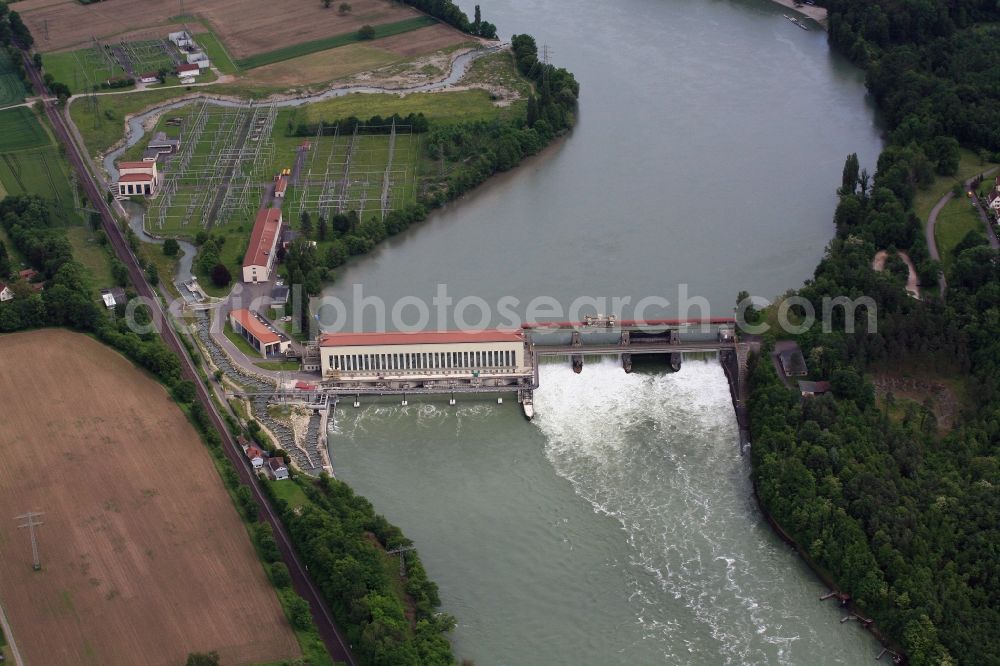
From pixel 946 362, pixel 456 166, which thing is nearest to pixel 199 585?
pixel 946 362

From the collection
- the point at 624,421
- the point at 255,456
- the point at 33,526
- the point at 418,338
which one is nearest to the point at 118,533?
the point at 33,526

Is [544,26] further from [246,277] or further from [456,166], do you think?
[246,277]

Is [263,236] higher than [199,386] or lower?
higher

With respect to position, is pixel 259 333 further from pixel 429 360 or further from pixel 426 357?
pixel 429 360

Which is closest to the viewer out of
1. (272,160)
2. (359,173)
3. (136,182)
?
(136,182)

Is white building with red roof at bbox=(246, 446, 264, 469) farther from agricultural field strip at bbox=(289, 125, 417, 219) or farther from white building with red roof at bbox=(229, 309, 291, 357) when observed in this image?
agricultural field strip at bbox=(289, 125, 417, 219)

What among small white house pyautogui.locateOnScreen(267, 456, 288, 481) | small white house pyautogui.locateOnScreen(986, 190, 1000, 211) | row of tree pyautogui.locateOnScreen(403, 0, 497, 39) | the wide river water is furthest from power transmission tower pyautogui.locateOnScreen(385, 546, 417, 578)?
row of tree pyautogui.locateOnScreen(403, 0, 497, 39)

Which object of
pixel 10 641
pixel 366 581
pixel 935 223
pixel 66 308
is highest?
pixel 935 223
